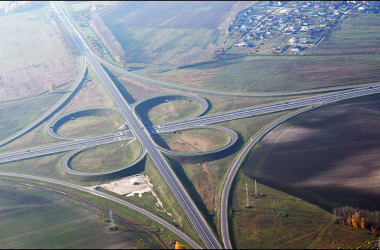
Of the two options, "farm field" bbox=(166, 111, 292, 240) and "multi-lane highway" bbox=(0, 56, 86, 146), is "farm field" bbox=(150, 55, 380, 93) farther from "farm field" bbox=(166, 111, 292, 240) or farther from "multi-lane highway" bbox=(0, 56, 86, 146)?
"multi-lane highway" bbox=(0, 56, 86, 146)

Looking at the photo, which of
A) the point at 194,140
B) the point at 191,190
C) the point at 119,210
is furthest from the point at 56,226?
the point at 194,140

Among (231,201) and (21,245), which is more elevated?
(21,245)

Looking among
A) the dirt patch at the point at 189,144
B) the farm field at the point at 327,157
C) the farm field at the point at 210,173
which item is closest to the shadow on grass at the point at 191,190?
the farm field at the point at 210,173

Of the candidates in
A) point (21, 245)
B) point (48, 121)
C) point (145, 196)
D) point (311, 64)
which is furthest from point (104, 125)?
point (311, 64)

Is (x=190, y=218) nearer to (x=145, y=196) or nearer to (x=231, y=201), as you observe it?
(x=231, y=201)

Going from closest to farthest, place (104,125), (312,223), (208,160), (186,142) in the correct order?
(312,223) → (208,160) → (186,142) → (104,125)

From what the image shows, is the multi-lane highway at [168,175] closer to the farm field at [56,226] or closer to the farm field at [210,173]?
the farm field at [210,173]

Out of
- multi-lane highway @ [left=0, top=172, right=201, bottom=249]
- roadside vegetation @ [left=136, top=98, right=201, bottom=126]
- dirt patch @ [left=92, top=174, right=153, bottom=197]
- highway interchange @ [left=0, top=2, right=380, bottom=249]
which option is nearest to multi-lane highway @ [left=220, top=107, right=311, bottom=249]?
highway interchange @ [left=0, top=2, right=380, bottom=249]
